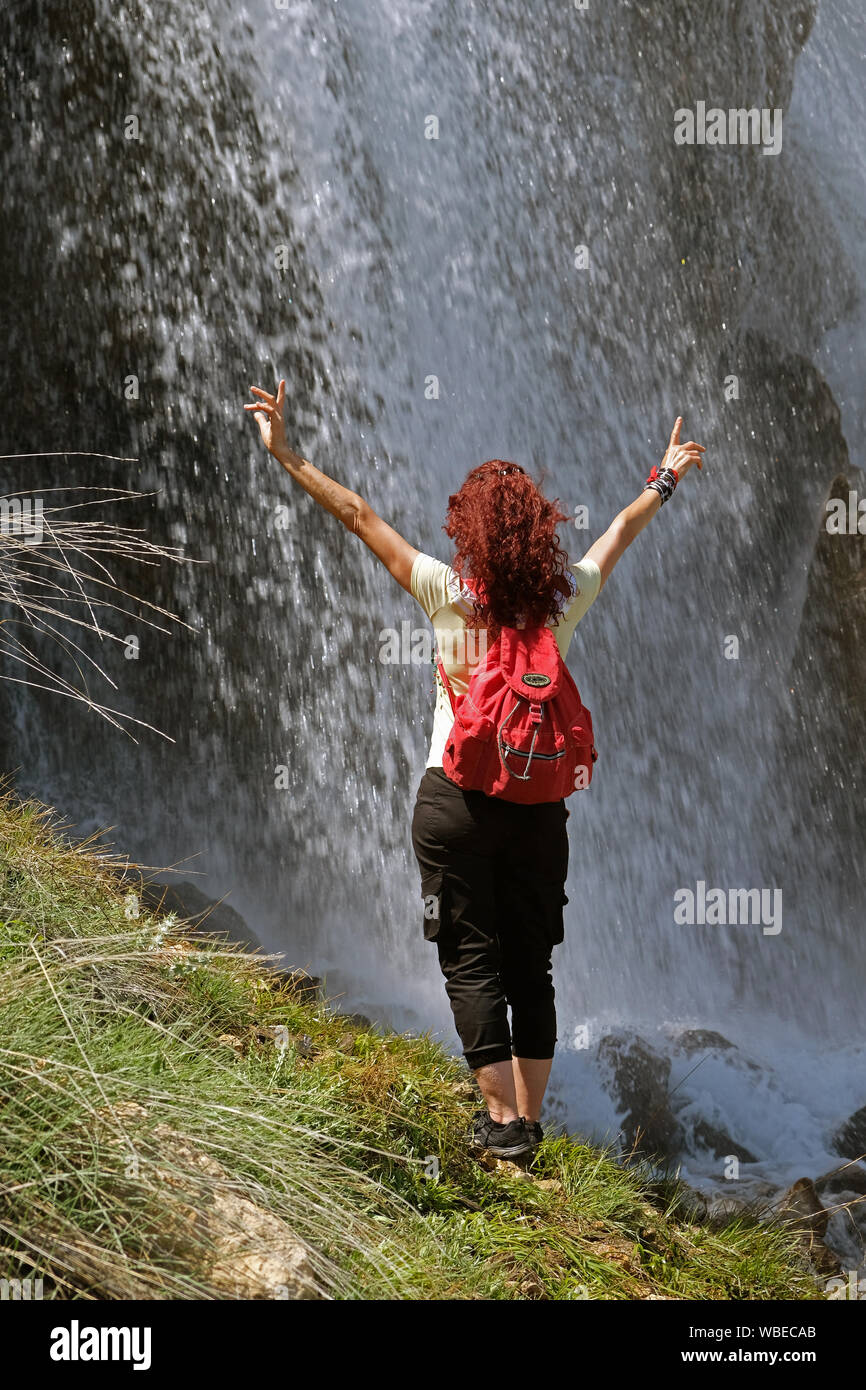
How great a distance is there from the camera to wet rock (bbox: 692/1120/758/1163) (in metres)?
6.89

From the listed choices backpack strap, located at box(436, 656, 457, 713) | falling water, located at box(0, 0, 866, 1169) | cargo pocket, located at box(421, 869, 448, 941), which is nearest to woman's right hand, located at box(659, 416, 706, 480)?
backpack strap, located at box(436, 656, 457, 713)

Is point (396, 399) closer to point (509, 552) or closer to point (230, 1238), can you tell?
point (509, 552)

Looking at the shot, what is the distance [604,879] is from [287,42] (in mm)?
5724

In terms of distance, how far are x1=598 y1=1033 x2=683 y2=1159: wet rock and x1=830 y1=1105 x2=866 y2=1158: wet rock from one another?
39.3 inches

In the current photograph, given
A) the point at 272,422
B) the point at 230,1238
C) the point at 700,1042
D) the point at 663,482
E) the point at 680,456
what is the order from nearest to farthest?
the point at 230,1238, the point at 272,422, the point at 663,482, the point at 680,456, the point at 700,1042

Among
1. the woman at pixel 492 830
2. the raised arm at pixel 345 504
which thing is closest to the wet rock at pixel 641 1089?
the woman at pixel 492 830

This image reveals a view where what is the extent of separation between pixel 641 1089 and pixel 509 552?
4899 mm

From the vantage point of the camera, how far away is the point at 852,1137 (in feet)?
23.5

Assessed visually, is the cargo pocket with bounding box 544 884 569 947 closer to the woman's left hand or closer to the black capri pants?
the black capri pants

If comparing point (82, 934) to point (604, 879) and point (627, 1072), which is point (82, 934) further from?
point (604, 879)

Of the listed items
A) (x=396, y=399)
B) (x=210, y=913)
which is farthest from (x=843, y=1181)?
(x=396, y=399)

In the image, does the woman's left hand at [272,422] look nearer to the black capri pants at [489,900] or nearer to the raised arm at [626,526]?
the raised arm at [626,526]

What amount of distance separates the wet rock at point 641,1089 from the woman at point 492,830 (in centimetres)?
375

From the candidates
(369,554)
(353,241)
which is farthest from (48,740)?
(353,241)
